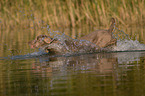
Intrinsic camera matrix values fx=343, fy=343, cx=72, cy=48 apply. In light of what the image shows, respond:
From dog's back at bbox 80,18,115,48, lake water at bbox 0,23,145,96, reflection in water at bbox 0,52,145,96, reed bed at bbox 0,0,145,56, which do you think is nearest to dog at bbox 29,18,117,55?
dog's back at bbox 80,18,115,48

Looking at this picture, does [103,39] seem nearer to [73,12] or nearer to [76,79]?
[76,79]

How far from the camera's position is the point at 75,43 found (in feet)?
36.5

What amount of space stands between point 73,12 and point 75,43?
1231 centimetres

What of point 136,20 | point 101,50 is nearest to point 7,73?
point 101,50

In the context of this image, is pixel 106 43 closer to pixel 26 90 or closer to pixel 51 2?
pixel 26 90

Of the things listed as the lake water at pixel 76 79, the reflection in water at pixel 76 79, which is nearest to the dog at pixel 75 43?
the lake water at pixel 76 79

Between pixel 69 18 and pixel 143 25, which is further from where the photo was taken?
pixel 69 18

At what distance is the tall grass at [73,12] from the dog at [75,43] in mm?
10251

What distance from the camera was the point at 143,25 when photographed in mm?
22625

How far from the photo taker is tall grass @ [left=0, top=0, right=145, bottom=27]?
21938 mm

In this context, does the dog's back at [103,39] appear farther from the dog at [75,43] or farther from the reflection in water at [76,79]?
the reflection in water at [76,79]

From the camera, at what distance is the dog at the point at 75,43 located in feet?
34.4

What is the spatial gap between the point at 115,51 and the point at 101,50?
45cm

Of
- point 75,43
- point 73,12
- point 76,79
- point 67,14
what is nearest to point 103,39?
point 75,43
